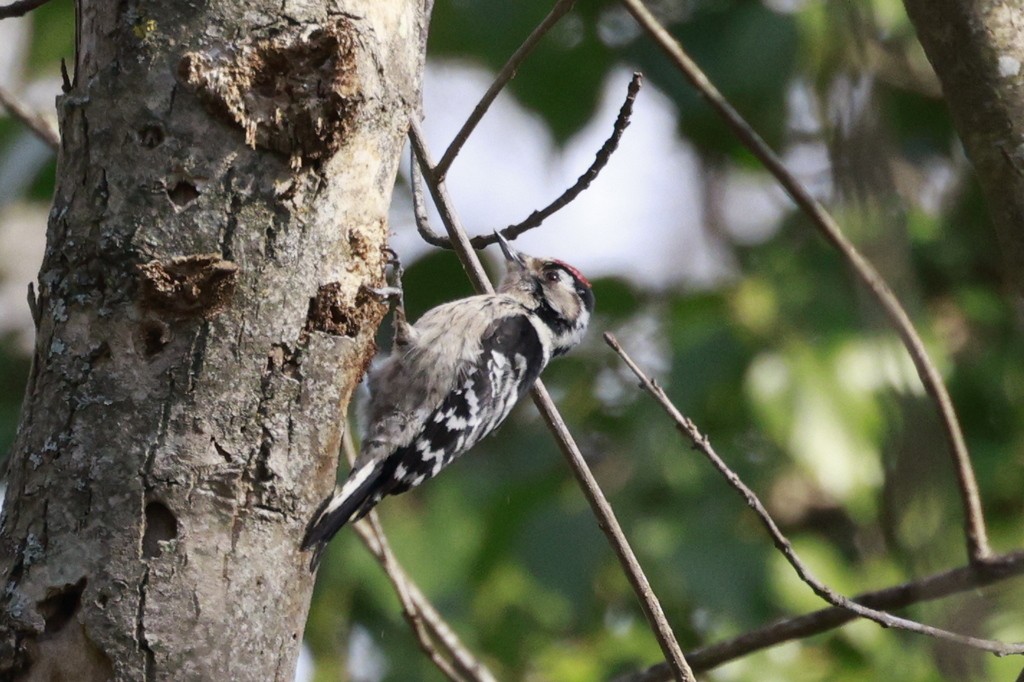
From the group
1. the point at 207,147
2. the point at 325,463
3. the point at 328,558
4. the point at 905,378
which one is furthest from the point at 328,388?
the point at 328,558

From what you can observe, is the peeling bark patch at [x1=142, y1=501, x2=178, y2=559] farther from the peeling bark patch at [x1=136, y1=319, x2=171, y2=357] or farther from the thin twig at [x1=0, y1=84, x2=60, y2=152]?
the thin twig at [x1=0, y1=84, x2=60, y2=152]

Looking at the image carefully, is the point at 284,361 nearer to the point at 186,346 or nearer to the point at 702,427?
the point at 186,346

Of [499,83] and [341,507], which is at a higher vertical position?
[499,83]

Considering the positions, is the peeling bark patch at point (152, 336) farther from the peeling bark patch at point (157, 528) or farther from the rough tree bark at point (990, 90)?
the rough tree bark at point (990, 90)

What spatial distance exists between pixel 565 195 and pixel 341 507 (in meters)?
1.08

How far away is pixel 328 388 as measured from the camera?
97.7 inches

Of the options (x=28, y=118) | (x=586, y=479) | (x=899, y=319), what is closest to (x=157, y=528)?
(x=586, y=479)

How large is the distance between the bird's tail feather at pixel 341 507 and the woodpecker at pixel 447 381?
0.51 feet

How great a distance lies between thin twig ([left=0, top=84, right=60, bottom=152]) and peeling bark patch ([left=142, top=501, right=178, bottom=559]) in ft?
6.00

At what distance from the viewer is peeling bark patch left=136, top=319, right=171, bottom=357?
2.30m

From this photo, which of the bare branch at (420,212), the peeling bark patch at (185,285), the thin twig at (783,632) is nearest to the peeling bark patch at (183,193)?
the peeling bark patch at (185,285)

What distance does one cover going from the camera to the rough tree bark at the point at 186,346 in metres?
2.18

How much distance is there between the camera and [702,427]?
5516 millimetres

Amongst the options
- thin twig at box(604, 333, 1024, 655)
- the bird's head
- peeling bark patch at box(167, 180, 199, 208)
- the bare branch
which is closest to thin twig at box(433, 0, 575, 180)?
the bare branch
